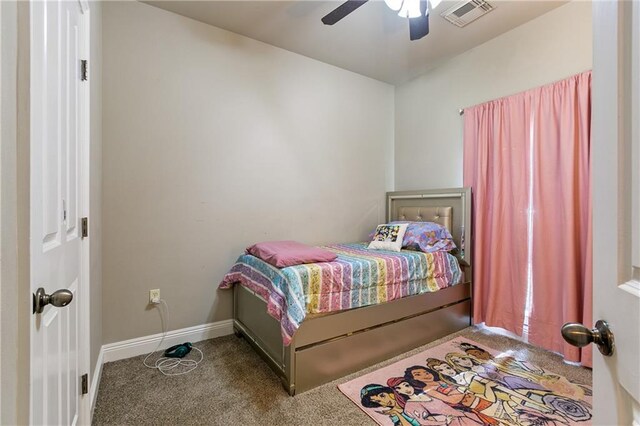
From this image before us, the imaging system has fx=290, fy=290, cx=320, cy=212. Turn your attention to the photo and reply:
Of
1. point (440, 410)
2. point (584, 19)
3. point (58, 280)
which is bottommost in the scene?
point (440, 410)

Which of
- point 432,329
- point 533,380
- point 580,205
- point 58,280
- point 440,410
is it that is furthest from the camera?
point 432,329

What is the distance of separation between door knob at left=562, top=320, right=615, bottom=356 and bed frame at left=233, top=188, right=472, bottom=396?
1.43 metres

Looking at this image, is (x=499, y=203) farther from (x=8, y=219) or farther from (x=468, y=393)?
(x=8, y=219)

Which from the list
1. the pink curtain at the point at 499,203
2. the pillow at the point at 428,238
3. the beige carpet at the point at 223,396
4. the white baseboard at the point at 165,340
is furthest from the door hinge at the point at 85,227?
the pink curtain at the point at 499,203

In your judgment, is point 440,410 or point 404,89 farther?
point 404,89

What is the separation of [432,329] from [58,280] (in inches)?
98.4

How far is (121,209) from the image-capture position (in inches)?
86.7

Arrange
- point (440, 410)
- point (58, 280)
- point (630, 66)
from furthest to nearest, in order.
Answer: point (440, 410)
point (58, 280)
point (630, 66)

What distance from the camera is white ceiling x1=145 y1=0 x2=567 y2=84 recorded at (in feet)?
7.57

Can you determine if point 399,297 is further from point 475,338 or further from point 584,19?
point 584,19

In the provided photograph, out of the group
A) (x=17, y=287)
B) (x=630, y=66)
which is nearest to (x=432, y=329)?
(x=630, y=66)

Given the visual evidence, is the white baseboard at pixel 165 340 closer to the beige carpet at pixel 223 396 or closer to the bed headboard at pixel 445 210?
the beige carpet at pixel 223 396

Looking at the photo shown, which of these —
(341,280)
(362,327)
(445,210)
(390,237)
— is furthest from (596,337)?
(445,210)

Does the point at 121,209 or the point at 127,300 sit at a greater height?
the point at 121,209
